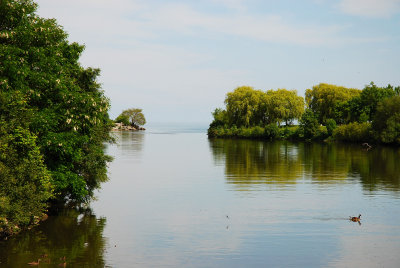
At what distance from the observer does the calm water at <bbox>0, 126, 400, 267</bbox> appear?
23891 millimetres

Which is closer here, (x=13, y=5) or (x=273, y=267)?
(x=273, y=267)

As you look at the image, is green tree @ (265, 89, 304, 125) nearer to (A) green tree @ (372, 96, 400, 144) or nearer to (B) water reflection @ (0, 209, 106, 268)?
(A) green tree @ (372, 96, 400, 144)

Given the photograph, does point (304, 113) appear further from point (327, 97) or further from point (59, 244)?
point (59, 244)

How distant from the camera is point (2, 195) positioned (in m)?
24.1

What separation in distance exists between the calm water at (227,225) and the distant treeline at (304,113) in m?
71.6

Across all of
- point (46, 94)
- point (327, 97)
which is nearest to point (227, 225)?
point (46, 94)

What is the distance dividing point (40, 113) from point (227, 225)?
1369cm

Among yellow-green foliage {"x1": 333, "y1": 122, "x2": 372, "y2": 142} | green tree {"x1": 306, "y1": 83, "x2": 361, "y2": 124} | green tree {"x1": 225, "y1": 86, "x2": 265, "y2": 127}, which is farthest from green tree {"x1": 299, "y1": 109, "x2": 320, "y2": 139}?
green tree {"x1": 225, "y1": 86, "x2": 265, "y2": 127}

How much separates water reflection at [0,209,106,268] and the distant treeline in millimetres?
93904

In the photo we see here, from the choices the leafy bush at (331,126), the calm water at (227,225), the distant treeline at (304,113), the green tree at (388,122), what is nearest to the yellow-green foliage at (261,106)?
the distant treeline at (304,113)

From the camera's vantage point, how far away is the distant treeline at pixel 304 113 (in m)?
123

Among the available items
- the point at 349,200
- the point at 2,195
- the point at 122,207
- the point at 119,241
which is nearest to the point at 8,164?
the point at 2,195

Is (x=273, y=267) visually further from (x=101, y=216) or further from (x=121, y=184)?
(x=121, y=184)

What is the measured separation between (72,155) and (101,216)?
547 cm
